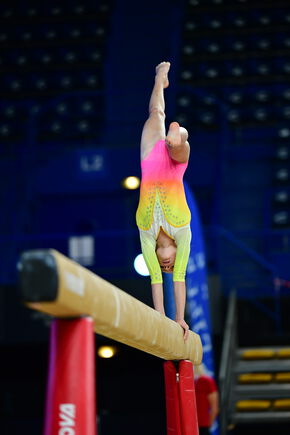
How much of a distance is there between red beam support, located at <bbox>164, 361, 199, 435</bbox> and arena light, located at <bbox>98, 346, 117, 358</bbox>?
6262 millimetres

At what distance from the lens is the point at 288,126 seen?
50.0 ft

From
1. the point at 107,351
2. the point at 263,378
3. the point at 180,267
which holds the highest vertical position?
the point at 107,351

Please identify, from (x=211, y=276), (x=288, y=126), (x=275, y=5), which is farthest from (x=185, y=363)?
(x=275, y=5)

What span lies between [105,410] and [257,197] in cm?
489

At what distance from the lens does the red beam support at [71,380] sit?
3176mm

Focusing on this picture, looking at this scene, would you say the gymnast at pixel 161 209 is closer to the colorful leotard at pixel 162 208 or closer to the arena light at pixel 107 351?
the colorful leotard at pixel 162 208

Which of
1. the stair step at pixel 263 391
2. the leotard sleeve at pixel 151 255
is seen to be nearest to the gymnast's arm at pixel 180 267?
the leotard sleeve at pixel 151 255

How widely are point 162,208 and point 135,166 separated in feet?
30.4

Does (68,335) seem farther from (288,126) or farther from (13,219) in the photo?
(288,126)

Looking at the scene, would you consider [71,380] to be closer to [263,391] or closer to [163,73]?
[163,73]

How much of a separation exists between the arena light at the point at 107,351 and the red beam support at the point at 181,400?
626cm

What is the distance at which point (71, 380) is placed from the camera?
3199 millimetres

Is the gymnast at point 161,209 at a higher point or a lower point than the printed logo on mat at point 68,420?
higher

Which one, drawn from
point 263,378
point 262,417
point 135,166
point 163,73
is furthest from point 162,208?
point 135,166
